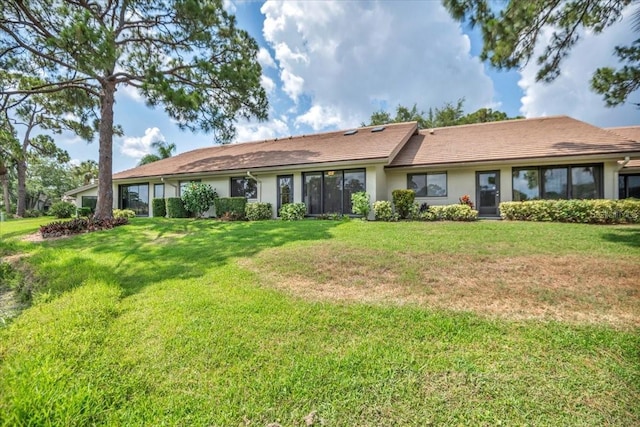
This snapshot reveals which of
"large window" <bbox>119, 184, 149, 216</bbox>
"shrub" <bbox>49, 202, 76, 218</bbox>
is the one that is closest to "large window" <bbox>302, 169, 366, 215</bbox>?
"large window" <bbox>119, 184, 149, 216</bbox>

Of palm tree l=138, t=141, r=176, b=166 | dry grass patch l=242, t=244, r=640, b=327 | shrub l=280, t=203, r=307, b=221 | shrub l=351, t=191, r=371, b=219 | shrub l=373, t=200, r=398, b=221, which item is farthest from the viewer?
palm tree l=138, t=141, r=176, b=166

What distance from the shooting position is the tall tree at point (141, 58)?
31.8 feet

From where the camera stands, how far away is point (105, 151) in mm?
12305

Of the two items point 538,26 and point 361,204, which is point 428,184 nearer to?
point 361,204

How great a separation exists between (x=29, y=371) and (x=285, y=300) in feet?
8.93

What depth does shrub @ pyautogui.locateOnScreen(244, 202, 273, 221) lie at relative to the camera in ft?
44.4

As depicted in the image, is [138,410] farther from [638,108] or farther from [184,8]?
[184,8]

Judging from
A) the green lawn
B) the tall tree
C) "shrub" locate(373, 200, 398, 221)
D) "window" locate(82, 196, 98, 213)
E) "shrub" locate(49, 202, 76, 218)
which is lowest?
the green lawn

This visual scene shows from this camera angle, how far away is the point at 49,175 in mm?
39344

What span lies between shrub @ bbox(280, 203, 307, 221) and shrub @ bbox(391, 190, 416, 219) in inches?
161

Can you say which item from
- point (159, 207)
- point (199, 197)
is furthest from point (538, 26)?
point (159, 207)

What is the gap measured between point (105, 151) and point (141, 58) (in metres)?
4.88

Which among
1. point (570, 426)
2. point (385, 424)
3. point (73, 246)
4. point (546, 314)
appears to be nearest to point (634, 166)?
point (546, 314)

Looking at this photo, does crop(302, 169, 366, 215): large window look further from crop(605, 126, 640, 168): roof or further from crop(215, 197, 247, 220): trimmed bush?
crop(605, 126, 640, 168): roof
